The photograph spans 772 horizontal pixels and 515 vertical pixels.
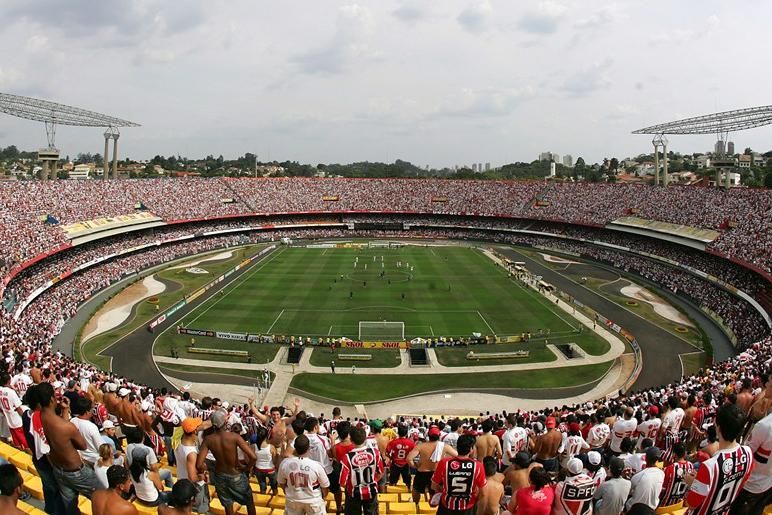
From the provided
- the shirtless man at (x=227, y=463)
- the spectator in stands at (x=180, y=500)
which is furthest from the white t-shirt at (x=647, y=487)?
the spectator in stands at (x=180, y=500)

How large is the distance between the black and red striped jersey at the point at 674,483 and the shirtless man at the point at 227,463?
674 centimetres

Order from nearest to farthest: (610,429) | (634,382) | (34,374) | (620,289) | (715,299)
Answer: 1. (610,429)
2. (34,374)
3. (634,382)
4. (715,299)
5. (620,289)

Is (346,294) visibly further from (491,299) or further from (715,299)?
(715,299)

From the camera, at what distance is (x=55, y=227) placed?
185ft

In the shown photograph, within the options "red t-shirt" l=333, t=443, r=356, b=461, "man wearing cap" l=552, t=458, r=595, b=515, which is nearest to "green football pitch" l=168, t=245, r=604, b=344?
"red t-shirt" l=333, t=443, r=356, b=461

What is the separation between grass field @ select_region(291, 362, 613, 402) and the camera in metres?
31.2

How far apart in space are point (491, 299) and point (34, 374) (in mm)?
39363

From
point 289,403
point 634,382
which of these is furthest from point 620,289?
point 289,403

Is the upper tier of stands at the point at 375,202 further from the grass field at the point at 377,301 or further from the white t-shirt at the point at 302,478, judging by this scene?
the white t-shirt at the point at 302,478

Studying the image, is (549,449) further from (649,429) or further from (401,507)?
(401,507)

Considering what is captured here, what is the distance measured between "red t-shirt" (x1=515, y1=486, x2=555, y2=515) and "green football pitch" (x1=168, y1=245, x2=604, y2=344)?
32.9 meters

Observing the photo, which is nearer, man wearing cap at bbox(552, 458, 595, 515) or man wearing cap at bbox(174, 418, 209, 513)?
man wearing cap at bbox(552, 458, 595, 515)

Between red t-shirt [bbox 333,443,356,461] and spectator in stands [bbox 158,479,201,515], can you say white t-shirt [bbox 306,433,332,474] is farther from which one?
spectator in stands [bbox 158,479,201,515]

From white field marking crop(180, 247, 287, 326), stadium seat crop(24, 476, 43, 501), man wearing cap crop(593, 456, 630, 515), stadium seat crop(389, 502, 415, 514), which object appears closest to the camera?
man wearing cap crop(593, 456, 630, 515)
